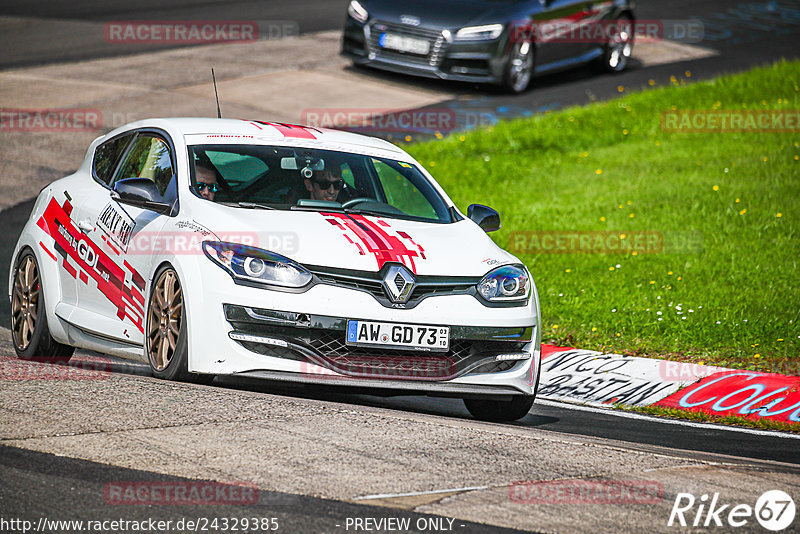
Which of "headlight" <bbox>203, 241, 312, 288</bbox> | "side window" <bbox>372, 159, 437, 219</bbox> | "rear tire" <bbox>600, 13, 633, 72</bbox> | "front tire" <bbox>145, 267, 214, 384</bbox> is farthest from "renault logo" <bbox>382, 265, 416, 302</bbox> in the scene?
"rear tire" <bbox>600, 13, 633, 72</bbox>

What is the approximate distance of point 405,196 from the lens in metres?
8.28

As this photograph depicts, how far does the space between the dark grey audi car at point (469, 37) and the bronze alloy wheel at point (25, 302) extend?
11.0 metres

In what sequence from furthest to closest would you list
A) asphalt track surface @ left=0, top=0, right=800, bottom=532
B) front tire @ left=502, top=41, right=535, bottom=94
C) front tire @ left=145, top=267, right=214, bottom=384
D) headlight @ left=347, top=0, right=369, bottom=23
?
front tire @ left=502, top=41, right=535, bottom=94
headlight @ left=347, top=0, right=369, bottom=23
front tire @ left=145, top=267, right=214, bottom=384
asphalt track surface @ left=0, top=0, right=800, bottom=532

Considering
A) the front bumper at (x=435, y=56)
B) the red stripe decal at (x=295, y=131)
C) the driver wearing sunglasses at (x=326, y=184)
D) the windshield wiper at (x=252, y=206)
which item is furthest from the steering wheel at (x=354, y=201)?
the front bumper at (x=435, y=56)

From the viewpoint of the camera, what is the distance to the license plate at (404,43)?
1878cm

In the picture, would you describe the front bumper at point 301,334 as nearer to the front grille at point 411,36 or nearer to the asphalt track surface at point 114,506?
the asphalt track surface at point 114,506

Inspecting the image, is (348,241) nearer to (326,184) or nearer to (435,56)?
(326,184)

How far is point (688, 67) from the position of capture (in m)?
22.5

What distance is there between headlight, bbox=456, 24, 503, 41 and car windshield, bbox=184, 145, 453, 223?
10652mm

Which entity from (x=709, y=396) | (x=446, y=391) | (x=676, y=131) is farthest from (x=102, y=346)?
(x=676, y=131)

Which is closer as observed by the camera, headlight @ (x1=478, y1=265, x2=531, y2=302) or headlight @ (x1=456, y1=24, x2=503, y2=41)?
headlight @ (x1=478, y1=265, x2=531, y2=302)

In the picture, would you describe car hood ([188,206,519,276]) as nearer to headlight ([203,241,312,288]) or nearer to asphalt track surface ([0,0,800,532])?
headlight ([203,241,312,288])

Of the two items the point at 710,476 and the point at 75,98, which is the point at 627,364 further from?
the point at 75,98

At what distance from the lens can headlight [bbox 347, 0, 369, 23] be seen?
62.6ft
